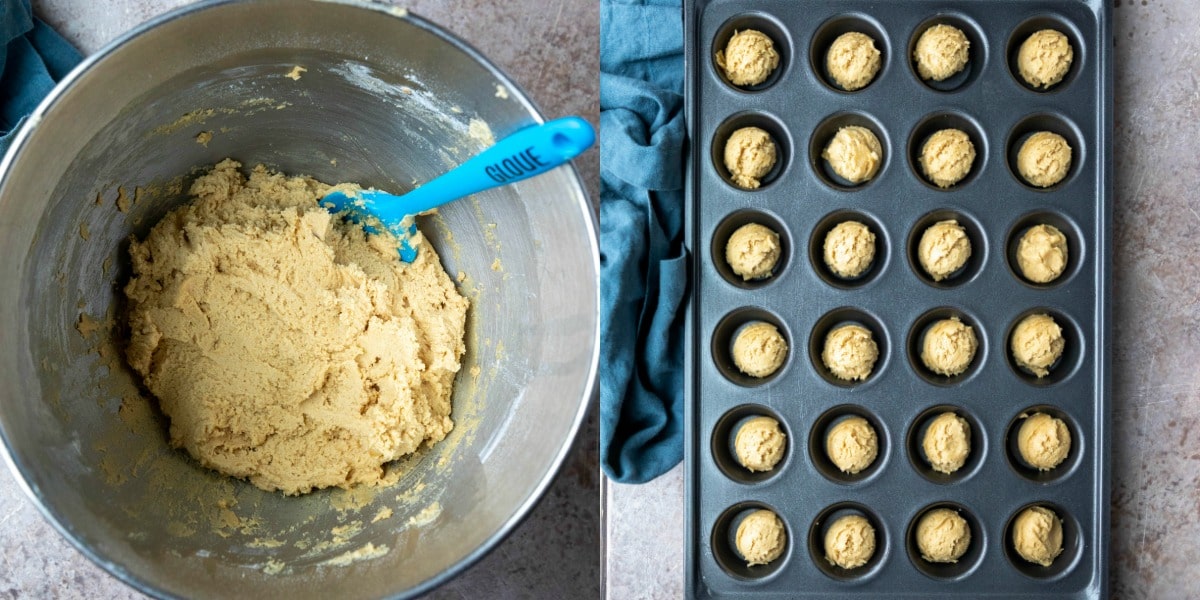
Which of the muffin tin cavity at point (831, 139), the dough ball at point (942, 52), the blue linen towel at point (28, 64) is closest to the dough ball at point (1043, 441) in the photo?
the muffin tin cavity at point (831, 139)

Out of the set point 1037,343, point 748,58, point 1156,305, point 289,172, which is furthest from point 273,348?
point 1156,305

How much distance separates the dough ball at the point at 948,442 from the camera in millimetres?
1532

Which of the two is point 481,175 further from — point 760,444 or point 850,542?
point 850,542

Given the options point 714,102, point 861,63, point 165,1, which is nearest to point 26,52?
point 165,1

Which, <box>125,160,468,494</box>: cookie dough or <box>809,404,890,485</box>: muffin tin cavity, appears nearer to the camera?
<box>125,160,468,494</box>: cookie dough

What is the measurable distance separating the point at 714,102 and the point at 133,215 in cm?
96

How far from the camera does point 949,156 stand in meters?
1.53

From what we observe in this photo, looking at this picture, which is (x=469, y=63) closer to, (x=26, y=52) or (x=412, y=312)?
(x=412, y=312)

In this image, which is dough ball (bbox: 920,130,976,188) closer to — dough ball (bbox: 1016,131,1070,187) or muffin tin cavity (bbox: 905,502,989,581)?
dough ball (bbox: 1016,131,1070,187)

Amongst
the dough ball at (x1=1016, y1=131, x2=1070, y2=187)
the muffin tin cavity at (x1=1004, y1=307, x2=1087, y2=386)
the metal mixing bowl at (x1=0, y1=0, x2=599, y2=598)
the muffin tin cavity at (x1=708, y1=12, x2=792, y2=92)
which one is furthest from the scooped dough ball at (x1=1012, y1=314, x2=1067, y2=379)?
the metal mixing bowl at (x1=0, y1=0, x2=599, y2=598)

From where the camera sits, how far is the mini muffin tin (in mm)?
1529

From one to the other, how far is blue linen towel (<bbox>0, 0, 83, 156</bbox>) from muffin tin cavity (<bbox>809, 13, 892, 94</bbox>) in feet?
4.18

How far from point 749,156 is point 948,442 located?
0.61m

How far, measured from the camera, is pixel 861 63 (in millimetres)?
1523
